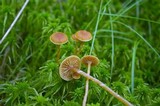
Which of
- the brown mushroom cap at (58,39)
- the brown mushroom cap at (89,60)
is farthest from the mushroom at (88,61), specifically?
the brown mushroom cap at (58,39)

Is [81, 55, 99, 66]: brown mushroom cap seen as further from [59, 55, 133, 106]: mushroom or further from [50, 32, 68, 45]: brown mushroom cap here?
[50, 32, 68, 45]: brown mushroom cap

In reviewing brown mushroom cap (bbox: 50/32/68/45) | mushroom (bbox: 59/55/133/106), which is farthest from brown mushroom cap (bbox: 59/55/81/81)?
brown mushroom cap (bbox: 50/32/68/45)

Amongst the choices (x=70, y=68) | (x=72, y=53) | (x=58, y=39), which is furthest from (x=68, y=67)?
(x=72, y=53)

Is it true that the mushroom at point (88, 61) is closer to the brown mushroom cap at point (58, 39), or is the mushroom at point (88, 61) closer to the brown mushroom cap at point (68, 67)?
the brown mushroom cap at point (68, 67)

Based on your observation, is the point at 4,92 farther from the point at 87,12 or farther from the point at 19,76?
the point at 87,12

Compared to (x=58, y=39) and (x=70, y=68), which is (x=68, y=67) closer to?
(x=70, y=68)

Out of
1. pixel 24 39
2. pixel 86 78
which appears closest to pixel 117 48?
pixel 86 78
